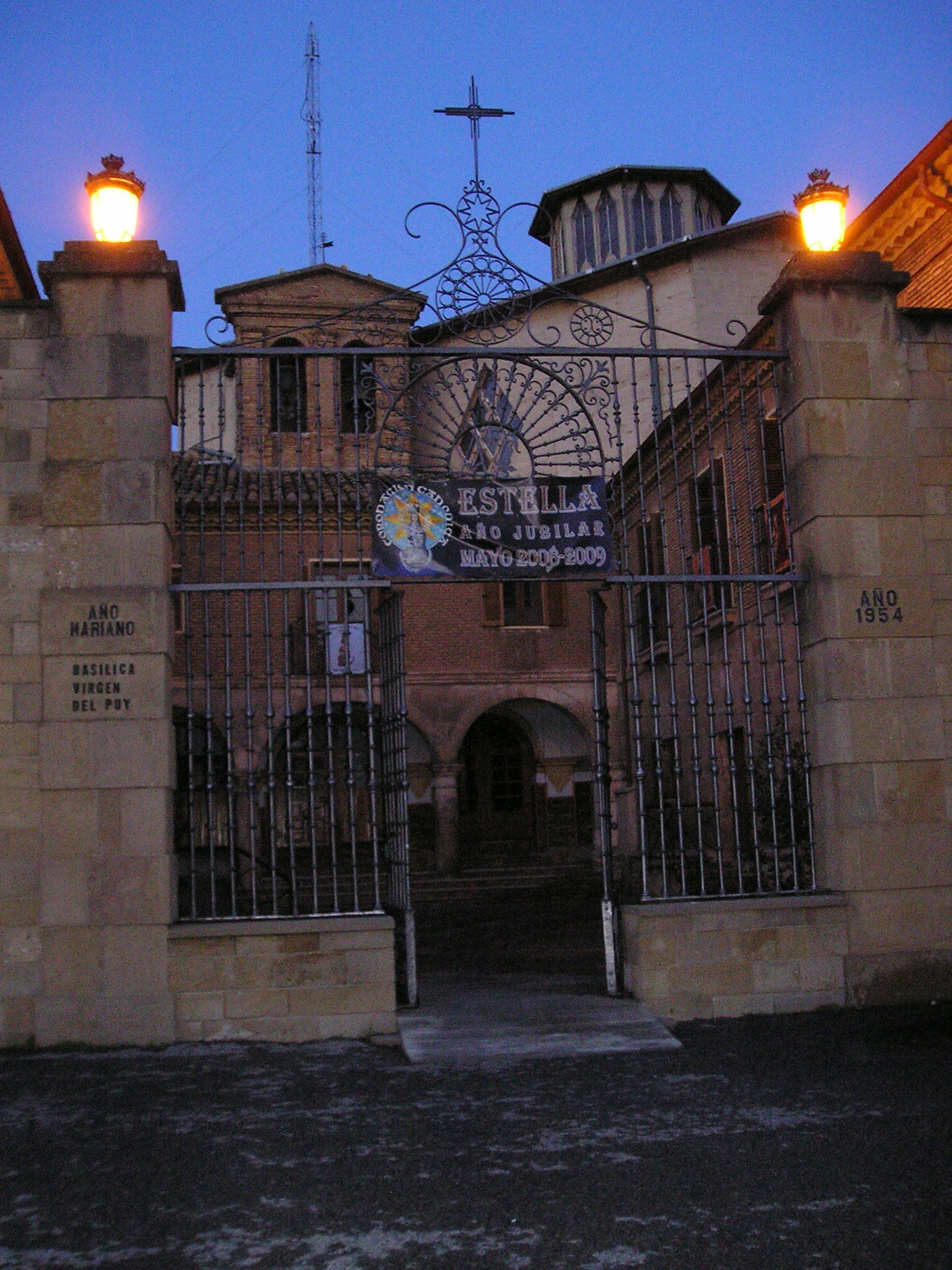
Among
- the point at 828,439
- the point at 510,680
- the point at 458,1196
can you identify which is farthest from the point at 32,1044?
the point at 510,680

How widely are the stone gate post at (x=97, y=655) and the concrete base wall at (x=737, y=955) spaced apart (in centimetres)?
295

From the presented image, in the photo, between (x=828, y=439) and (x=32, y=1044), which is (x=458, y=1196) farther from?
(x=828, y=439)

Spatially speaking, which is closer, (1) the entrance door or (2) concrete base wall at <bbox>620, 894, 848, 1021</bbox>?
→ (2) concrete base wall at <bbox>620, 894, 848, 1021</bbox>

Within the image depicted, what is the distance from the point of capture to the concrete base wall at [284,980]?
743 centimetres

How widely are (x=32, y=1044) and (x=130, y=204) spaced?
534cm

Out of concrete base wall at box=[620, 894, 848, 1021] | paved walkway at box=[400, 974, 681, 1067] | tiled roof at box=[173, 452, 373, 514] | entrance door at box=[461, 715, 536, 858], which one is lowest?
paved walkway at box=[400, 974, 681, 1067]

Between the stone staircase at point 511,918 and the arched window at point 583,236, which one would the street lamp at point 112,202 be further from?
the arched window at point 583,236

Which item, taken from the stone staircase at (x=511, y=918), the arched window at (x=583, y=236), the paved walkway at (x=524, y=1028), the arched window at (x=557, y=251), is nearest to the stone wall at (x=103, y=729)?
the paved walkway at (x=524, y=1028)

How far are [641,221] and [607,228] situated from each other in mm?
793

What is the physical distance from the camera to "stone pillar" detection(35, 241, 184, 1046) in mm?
7371

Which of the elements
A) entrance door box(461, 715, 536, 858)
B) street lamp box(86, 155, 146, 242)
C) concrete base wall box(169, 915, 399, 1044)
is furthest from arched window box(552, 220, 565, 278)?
concrete base wall box(169, 915, 399, 1044)

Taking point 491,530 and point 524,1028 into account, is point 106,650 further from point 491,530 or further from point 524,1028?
point 524,1028

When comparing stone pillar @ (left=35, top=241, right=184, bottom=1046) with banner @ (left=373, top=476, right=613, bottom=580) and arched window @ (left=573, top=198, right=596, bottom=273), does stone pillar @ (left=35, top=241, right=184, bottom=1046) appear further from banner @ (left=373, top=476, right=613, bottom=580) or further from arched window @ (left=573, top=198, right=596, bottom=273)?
arched window @ (left=573, top=198, right=596, bottom=273)

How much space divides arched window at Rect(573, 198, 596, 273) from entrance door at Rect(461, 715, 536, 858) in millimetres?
10613
